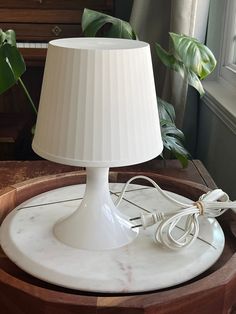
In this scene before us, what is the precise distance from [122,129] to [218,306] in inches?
10.2

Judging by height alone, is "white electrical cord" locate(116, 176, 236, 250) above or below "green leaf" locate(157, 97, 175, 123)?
above

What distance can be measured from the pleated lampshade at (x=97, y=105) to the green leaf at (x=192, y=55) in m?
0.58

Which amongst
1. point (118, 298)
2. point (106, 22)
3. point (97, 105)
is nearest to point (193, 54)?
point (106, 22)

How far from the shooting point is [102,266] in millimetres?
656

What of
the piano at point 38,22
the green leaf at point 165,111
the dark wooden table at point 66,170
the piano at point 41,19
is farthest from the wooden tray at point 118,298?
the piano at point 41,19

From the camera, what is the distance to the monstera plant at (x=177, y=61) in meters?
1.20

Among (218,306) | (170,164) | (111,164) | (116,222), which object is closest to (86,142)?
(111,164)

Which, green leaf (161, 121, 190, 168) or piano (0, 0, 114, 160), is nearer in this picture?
green leaf (161, 121, 190, 168)

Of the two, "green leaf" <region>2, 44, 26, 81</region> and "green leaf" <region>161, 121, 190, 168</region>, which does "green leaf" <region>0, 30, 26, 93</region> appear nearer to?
"green leaf" <region>2, 44, 26, 81</region>

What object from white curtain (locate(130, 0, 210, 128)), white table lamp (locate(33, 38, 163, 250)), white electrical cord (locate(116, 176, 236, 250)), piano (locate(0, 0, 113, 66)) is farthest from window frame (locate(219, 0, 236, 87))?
white table lamp (locate(33, 38, 163, 250))

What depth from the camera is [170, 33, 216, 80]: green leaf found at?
1193 millimetres

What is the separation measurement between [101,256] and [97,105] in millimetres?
224

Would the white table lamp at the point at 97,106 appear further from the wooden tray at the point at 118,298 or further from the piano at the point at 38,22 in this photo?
the piano at the point at 38,22

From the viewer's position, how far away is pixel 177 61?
1272 mm
